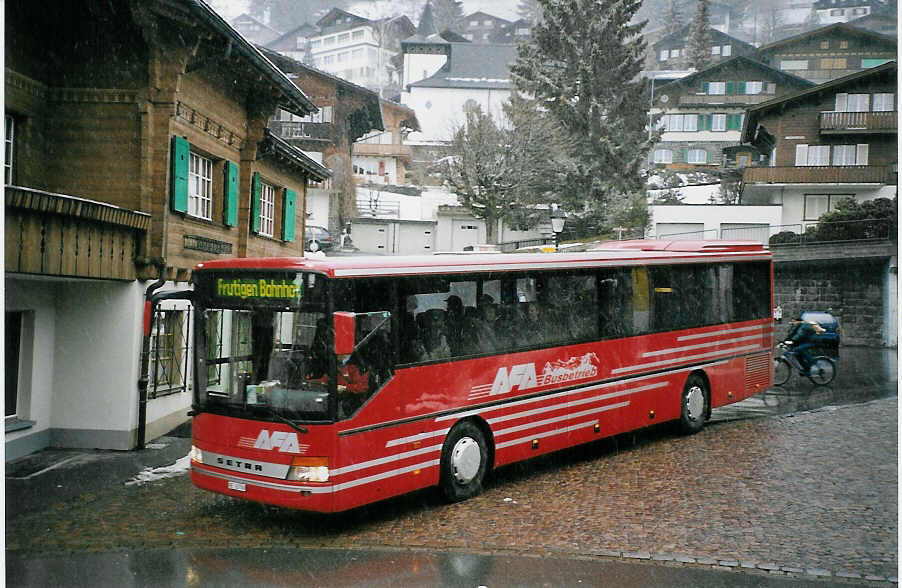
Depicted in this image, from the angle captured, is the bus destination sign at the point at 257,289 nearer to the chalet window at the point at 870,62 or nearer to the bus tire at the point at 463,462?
the bus tire at the point at 463,462

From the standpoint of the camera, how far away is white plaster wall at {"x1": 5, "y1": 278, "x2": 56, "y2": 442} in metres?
10.9

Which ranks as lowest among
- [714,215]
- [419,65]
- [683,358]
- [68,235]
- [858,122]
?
[683,358]

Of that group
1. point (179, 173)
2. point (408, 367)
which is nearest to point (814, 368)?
Result: point (408, 367)

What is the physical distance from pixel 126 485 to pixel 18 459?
229 cm

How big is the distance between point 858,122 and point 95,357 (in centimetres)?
1412

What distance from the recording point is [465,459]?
8.53m

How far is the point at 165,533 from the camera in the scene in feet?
24.7

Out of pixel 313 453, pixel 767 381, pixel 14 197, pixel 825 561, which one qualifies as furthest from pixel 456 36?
pixel 825 561

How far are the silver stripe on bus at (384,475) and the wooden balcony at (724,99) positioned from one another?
1762 cm

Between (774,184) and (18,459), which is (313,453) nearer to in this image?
(18,459)

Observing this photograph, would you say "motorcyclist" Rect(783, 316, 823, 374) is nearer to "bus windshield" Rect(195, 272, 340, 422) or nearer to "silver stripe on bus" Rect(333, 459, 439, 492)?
"silver stripe on bus" Rect(333, 459, 439, 492)

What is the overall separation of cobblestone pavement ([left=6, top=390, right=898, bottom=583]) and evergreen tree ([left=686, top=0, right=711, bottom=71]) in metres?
9.27

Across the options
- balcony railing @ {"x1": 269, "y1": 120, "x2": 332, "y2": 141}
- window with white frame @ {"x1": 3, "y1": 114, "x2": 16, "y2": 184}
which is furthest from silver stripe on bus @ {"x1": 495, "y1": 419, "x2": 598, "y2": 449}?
balcony railing @ {"x1": 269, "y1": 120, "x2": 332, "y2": 141}

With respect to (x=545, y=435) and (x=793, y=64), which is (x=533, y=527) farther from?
(x=793, y=64)
